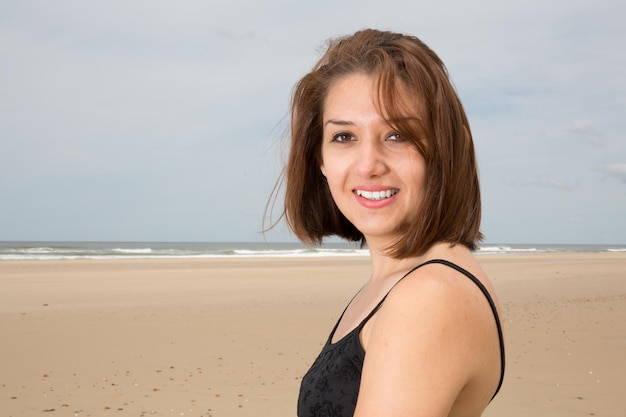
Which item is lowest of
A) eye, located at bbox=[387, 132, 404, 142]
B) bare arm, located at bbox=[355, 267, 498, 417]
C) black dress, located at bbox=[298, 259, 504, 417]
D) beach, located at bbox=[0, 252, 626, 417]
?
beach, located at bbox=[0, 252, 626, 417]

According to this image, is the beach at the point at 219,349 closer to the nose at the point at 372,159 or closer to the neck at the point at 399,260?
the neck at the point at 399,260

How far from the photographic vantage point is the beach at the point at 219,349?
21.6ft

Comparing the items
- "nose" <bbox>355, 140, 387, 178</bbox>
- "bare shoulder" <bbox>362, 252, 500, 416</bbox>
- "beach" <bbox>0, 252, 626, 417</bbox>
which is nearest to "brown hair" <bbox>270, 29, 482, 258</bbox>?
"nose" <bbox>355, 140, 387, 178</bbox>

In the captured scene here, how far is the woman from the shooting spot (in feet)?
4.04

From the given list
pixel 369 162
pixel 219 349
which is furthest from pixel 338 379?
pixel 219 349

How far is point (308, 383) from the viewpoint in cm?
168

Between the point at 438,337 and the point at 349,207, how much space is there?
686mm

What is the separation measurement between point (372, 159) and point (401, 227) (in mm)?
196

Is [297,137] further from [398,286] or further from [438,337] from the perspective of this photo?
[438,337]

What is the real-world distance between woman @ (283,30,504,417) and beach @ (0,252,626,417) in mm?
4878

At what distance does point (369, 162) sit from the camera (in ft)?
5.55

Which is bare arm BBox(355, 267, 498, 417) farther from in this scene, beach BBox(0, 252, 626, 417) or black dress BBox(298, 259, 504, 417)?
beach BBox(0, 252, 626, 417)

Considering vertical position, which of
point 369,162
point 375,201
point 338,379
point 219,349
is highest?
point 369,162

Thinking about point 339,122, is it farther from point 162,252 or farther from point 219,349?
point 162,252
